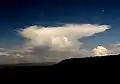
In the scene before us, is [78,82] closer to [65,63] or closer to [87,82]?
[87,82]

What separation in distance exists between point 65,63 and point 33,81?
11.3 ft

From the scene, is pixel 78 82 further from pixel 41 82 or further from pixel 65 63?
pixel 41 82

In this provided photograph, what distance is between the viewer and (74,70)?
588 inches

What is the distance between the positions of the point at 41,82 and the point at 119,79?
7.49 m

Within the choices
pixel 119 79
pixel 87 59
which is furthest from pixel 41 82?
pixel 119 79

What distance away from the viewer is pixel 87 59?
15227mm

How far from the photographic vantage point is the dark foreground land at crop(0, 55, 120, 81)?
43.0 ft

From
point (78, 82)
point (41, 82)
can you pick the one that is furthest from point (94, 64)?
point (41, 82)

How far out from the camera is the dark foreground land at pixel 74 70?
13099 millimetres

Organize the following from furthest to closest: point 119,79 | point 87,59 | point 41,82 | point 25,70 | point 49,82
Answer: point 25,70
point 41,82
point 49,82
point 87,59
point 119,79

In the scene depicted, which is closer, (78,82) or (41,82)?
(78,82)

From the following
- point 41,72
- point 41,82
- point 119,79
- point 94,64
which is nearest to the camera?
point 119,79

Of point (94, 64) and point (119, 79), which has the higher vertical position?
point (94, 64)

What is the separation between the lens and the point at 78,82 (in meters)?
13.8
